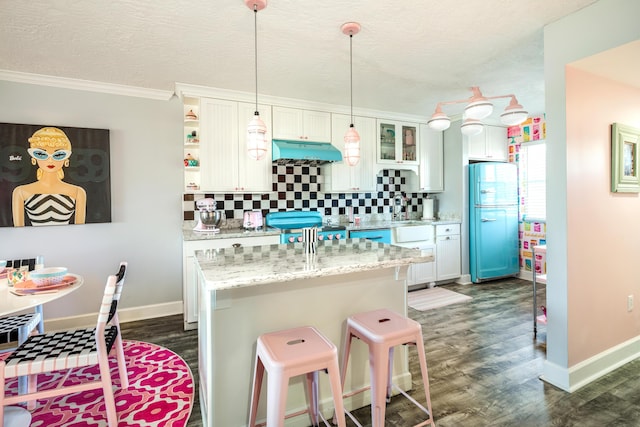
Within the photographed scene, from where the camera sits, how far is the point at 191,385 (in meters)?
2.16

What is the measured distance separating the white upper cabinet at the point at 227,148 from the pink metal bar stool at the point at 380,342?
89.6 inches

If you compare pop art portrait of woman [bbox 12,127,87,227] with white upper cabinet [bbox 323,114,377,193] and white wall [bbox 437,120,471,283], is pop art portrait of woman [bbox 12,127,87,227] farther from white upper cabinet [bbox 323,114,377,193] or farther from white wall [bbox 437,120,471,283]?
white wall [bbox 437,120,471,283]

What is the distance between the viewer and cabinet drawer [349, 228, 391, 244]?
3.92 metres

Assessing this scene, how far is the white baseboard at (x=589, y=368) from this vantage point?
82.4 inches

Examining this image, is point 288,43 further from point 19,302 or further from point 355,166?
point 19,302

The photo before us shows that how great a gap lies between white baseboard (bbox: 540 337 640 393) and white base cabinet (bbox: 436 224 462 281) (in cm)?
213

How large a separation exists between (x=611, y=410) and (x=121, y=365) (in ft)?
10.2

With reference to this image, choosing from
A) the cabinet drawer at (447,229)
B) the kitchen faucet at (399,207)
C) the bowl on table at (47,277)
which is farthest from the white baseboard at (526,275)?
the bowl on table at (47,277)

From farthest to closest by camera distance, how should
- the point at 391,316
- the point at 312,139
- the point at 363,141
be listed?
the point at 363,141 → the point at 312,139 → the point at 391,316

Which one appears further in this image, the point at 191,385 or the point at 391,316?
the point at 191,385

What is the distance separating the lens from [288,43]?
2.40 m

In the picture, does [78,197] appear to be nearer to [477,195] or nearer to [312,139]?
[312,139]

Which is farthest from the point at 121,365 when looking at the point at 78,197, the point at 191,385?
the point at 78,197

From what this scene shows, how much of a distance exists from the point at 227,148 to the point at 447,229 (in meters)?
3.18
